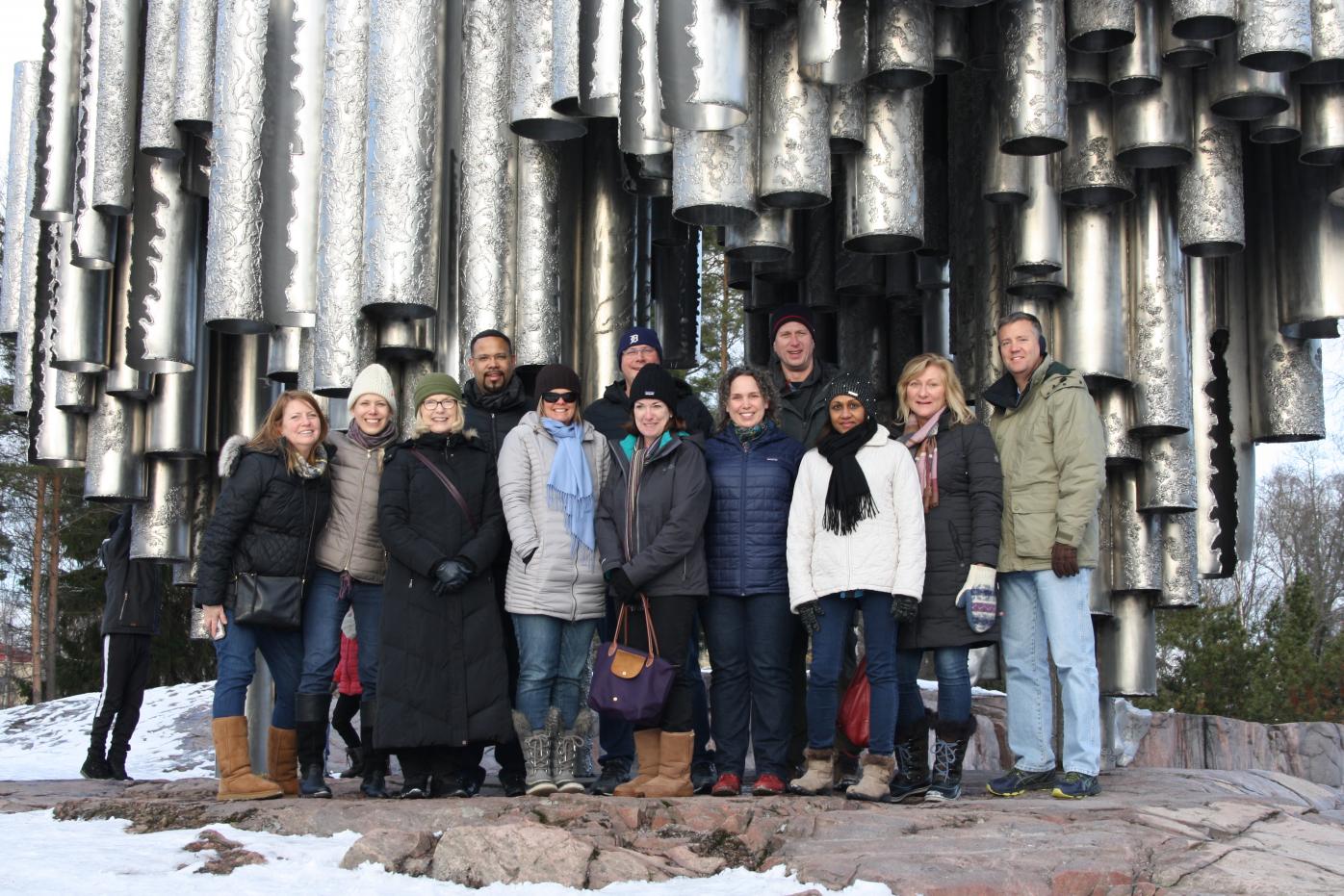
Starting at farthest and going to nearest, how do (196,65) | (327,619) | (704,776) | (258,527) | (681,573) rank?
(196,65), (704,776), (327,619), (258,527), (681,573)

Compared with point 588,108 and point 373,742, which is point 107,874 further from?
point 588,108

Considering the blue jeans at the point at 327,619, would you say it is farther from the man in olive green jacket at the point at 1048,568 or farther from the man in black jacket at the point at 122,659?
the man in black jacket at the point at 122,659

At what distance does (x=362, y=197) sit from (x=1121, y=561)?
4.08 metres

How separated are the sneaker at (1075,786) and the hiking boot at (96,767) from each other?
18.6 ft

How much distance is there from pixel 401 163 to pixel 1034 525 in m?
3.37

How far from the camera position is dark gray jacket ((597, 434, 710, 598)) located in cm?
630

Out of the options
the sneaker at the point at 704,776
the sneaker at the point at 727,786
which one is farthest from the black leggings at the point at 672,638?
the sneaker at the point at 704,776

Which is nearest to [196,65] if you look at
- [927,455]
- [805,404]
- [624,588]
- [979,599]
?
[805,404]

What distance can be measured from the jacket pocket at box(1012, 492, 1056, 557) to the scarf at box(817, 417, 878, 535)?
57 centimetres

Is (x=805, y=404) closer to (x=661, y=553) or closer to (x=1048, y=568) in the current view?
(x=661, y=553)

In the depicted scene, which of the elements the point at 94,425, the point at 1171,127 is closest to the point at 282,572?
the point at 94,425

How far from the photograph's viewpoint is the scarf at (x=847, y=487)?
6.27 metres

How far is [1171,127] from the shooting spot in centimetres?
736

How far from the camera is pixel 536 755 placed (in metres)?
6.32
